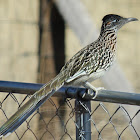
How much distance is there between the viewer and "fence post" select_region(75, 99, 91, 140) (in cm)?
322

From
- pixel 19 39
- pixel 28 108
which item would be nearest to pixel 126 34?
pixel 19 39

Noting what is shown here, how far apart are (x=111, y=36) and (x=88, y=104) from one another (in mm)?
1501

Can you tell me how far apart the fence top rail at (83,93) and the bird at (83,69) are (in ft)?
0.27

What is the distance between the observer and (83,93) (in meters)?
3.18

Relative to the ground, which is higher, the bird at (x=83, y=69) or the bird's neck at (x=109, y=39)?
the bird's neck at (x=109, y=39)

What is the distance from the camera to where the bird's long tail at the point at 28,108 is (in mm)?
3270

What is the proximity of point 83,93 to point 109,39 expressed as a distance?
1.44m

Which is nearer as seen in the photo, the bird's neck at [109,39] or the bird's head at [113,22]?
the bird's neck at [109,39]

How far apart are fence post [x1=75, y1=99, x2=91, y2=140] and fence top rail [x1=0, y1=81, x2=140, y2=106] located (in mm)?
48

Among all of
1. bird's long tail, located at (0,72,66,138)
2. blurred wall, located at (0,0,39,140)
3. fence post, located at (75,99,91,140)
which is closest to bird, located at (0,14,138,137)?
bird's long tail, located at (0,72,66,138)

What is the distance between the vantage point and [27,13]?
6.43 m

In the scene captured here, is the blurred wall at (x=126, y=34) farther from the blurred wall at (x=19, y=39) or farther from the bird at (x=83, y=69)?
the bird at (x=83, y=69)

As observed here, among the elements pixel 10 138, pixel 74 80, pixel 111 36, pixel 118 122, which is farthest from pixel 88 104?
pixel 10 138

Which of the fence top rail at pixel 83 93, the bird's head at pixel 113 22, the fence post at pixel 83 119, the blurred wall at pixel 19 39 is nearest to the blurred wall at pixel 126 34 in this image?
the blurred wall at pixel 19 39
